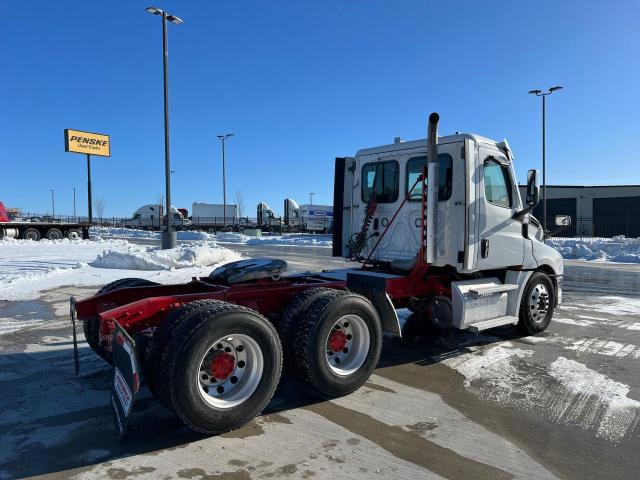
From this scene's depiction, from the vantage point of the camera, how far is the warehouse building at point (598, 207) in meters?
46.0

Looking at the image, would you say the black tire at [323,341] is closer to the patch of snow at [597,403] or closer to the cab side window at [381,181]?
the patch of snow at [597,403]

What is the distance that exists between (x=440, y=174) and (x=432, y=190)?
67cm

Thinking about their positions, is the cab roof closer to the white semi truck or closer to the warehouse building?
the white semi truck

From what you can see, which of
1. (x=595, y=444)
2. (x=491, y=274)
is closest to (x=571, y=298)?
(x=491, y=274)

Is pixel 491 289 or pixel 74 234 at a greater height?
pixel 74 234

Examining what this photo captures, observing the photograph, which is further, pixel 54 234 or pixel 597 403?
pixel 54 234

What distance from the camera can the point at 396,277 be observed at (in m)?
5.82

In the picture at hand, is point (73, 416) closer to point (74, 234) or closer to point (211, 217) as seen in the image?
point (74, 234)

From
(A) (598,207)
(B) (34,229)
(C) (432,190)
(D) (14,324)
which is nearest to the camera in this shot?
(C) (432,190)

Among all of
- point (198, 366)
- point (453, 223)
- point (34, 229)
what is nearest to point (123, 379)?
point (198, 366)

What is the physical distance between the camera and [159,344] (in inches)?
152

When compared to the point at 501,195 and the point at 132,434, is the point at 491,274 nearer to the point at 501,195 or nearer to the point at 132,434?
the point at 501,195

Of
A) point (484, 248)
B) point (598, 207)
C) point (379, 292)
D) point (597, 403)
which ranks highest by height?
point (598, 207)

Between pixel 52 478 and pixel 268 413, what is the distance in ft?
5.76
